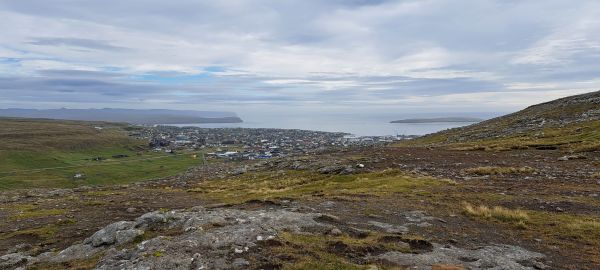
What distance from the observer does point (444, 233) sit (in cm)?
1838

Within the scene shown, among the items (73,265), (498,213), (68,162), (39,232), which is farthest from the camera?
(68,162)

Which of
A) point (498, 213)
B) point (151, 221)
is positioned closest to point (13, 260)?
point (151, 221)

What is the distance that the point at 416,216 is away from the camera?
21.5 metres

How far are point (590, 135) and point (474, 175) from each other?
31387mm

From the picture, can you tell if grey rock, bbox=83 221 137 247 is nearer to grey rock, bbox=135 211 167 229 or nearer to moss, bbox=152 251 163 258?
grey rock, bbox=135 211 167 229

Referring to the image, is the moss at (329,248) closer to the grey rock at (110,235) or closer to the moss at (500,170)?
the grey rock at (110,235)

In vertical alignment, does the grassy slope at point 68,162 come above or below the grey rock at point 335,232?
below

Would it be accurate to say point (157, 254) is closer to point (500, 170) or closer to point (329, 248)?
point (329, 248)

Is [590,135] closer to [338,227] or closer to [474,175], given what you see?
[474,175]

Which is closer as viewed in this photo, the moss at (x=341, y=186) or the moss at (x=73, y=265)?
the moss at (x=73, y=265)

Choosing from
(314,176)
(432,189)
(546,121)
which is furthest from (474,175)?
(546,121)

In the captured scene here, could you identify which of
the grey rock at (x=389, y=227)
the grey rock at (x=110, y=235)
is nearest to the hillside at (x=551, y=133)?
the grey rock at (x=389, y=227)

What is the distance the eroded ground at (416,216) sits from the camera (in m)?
15.1

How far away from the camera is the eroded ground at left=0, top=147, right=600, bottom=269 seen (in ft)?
49.4
